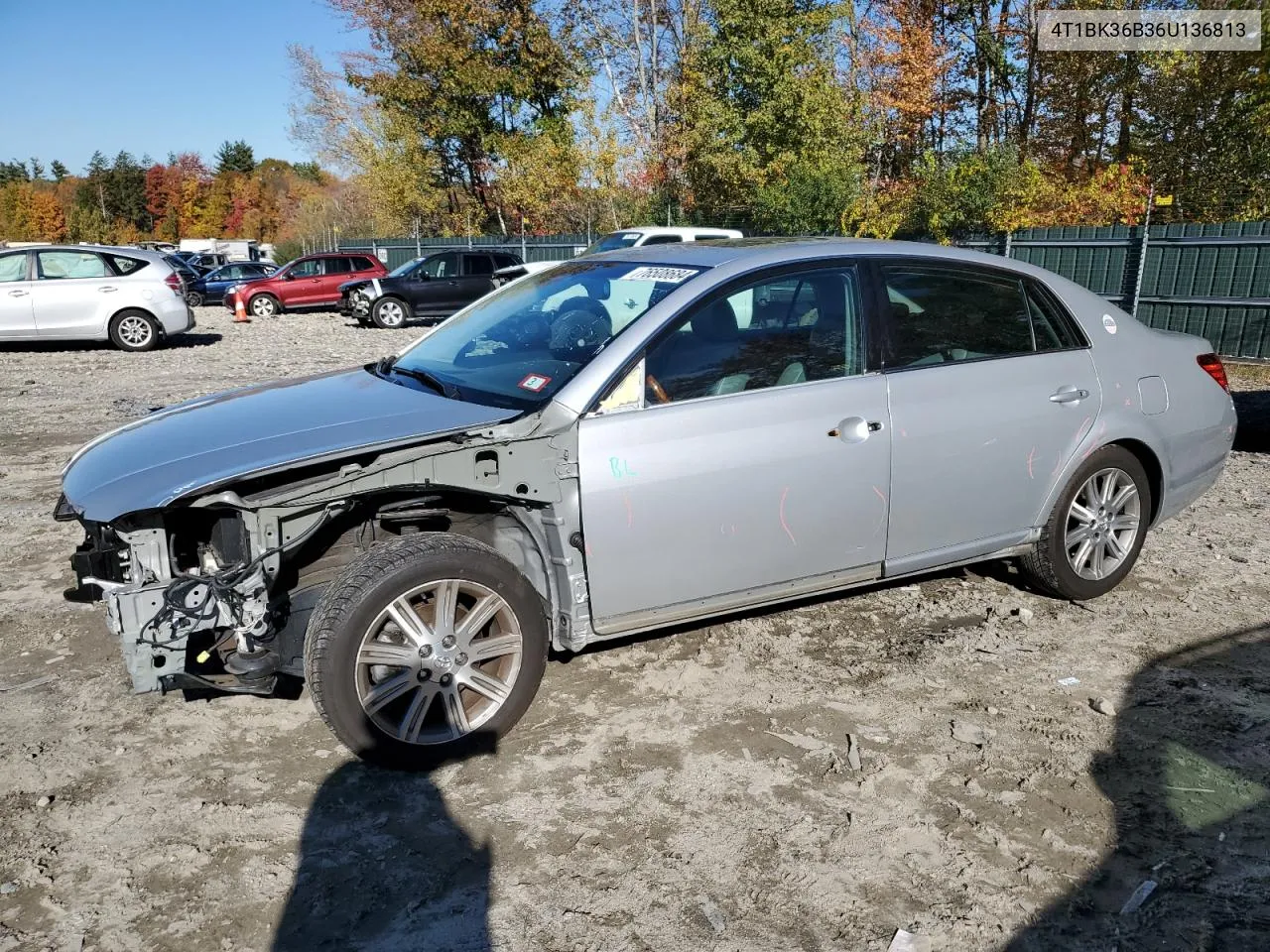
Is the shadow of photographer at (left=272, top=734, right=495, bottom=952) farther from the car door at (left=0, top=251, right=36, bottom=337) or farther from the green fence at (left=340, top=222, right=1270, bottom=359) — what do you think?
the car door at (left=0, top=251, right=36, bottom=337)

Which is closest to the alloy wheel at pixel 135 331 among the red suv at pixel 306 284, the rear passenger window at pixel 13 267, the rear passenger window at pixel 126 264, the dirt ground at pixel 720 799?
the rear passenger window at pixel 126 264

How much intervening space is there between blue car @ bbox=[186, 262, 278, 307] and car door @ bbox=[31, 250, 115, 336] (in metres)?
15.6

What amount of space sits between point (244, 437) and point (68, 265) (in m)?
13.9

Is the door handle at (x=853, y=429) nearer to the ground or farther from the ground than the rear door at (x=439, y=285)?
farther from the ground

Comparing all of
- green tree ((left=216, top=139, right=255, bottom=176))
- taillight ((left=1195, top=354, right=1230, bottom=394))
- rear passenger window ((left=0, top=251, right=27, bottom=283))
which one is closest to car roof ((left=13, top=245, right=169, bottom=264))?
rear passenger window ((left=0, top=251, right=27, bottom=283))

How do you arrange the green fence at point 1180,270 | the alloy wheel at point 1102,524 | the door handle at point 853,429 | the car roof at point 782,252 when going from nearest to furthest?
1. the door handle at point 853,429
2. the car roof at point 782,252
3. the alloy wheel at point 1102,524
4. the green fence at point 1180,270

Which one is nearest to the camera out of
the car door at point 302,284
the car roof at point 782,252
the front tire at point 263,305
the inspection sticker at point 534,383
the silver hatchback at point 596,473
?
the silver hatchback at point 596,473

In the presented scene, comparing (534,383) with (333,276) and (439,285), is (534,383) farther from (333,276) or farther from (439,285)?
(333,276)

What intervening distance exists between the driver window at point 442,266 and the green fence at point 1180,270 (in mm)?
11347

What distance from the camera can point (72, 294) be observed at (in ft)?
48.9

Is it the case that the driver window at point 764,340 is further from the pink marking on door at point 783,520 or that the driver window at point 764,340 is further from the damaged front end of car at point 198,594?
the damaged front end of car at point 198,594

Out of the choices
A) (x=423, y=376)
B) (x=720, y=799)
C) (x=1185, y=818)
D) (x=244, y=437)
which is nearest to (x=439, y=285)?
(x=423, y=376)

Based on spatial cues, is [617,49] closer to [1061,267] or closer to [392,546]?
[1061,267]

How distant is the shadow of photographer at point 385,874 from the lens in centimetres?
260
